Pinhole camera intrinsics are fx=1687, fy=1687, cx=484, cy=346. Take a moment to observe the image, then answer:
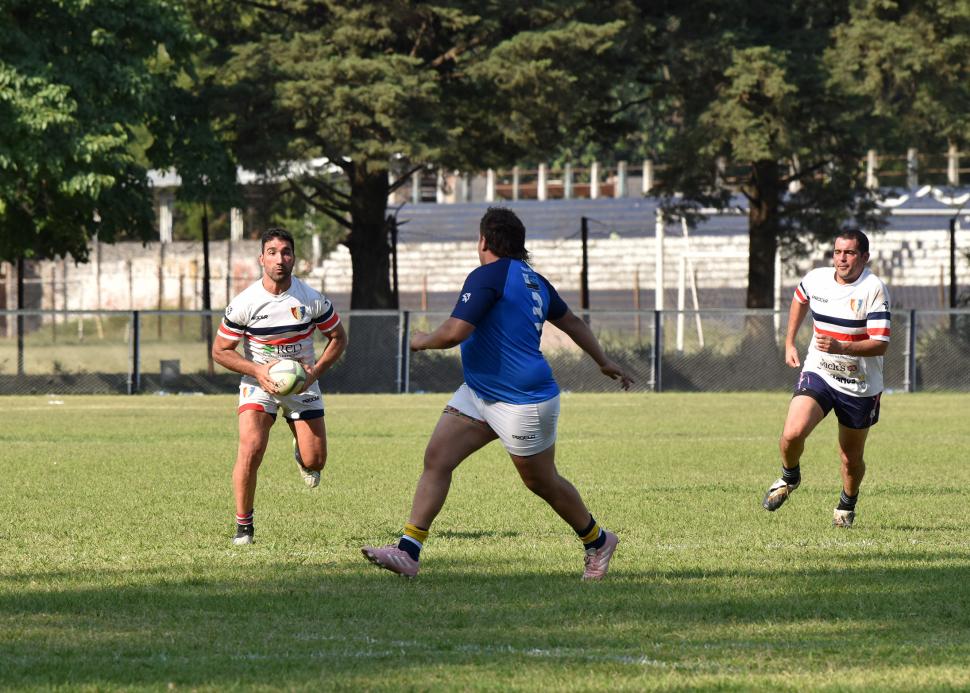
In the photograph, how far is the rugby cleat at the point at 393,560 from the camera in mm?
8734

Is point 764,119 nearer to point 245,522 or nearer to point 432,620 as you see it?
point 245,522

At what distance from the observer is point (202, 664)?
6543mm

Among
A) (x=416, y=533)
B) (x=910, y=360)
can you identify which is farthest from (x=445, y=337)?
(x=910, y=360)

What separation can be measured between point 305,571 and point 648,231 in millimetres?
52512

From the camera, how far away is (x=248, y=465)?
10.5 meters

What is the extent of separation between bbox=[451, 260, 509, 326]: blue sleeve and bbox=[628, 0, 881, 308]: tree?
2777 centimetres

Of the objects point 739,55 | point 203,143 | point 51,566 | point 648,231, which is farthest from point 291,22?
point 51,566

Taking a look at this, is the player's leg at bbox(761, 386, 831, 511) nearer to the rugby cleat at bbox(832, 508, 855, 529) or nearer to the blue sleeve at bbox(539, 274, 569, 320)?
the rugby cleat at bbox(832, 508, 855, 529)

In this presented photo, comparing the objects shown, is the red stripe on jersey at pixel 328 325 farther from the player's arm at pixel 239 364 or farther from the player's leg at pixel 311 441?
the player's leg at pixel 311 441

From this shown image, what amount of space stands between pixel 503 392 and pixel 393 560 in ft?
3.47

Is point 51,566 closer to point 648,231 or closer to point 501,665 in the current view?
point 501,665

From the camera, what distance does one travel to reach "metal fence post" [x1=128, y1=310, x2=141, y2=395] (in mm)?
32938

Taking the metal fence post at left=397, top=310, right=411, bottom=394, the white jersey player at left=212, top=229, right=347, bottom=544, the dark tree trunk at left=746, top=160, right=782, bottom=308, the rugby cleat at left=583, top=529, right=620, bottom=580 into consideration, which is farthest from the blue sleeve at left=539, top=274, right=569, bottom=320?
the dark tree trunk at left=746, top=160, right=782, bottom=308

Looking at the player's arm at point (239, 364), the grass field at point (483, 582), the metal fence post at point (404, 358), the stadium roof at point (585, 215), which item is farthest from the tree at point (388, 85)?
the player's arm at point (239, 364)
